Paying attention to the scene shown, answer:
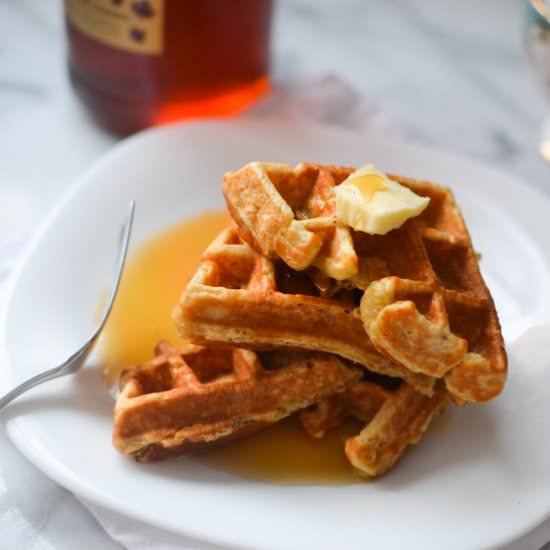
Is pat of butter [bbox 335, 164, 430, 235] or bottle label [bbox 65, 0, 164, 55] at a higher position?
pat of butter [bbox 335, 164, 430, 235]

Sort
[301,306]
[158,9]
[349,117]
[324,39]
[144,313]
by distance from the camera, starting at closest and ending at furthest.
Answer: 1. [301,306]
2. [144,313]
3. [158,9]
4. [349,117]
5. [324,39]

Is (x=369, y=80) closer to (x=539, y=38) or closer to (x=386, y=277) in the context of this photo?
(x=539, y=38)

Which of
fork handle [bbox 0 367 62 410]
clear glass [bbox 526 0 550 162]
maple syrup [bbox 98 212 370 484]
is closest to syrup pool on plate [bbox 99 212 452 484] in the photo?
maple syrup [bbox 98 212 370 484]

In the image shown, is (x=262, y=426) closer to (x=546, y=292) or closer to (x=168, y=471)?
(x=168, y=471)

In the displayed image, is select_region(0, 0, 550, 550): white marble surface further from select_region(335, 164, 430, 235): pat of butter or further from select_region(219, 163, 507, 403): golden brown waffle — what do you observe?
select_region(335, 164, 430, 235): pat of butter

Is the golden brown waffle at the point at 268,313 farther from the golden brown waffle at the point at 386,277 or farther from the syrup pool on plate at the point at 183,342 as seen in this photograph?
the syrup pool on plate at the point at 183,342

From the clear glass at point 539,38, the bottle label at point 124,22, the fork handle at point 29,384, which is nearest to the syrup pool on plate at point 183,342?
the fork handle at point 29,384

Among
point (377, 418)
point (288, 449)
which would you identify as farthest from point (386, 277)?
point (288, 449)

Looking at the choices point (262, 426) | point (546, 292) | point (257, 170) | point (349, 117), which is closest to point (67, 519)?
point (262, 426)
